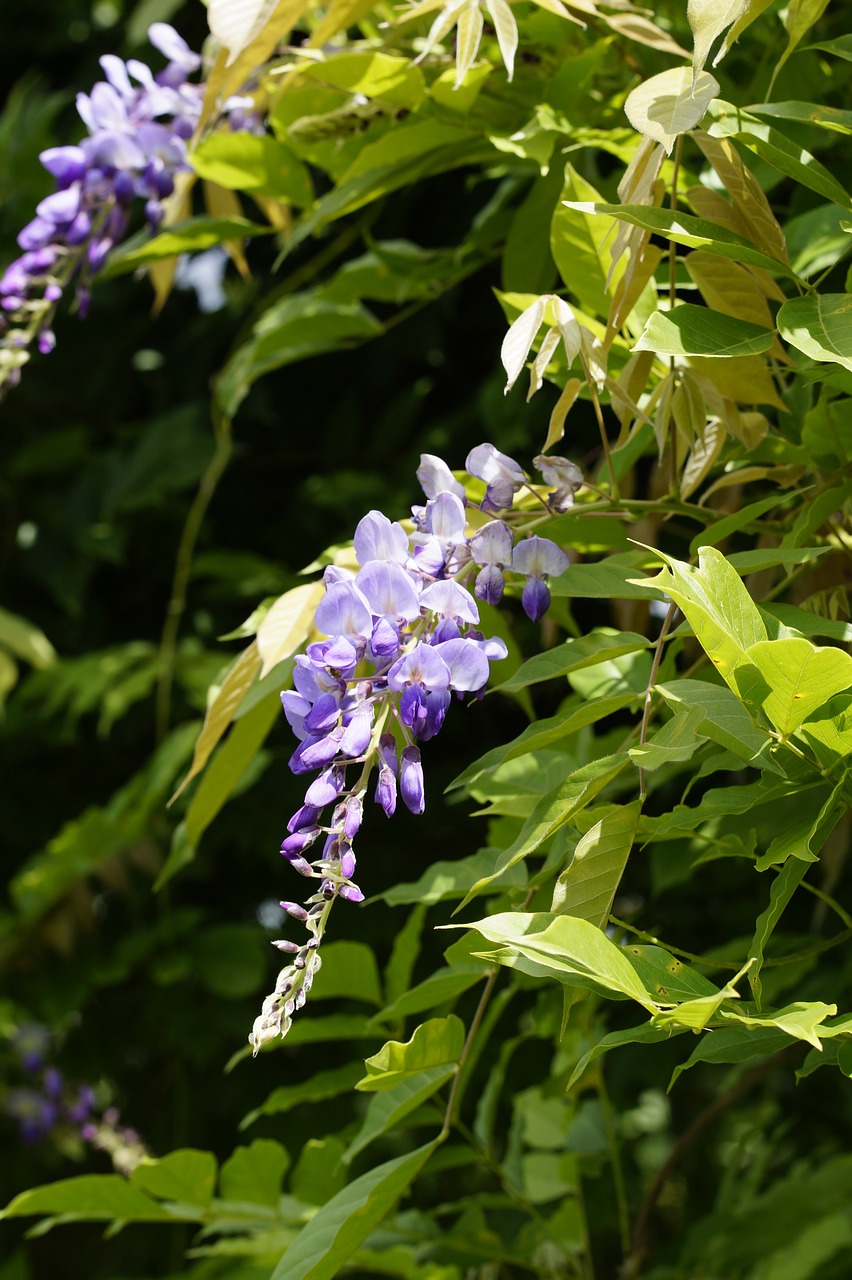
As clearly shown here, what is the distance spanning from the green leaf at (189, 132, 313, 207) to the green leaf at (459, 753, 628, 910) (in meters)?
0.62

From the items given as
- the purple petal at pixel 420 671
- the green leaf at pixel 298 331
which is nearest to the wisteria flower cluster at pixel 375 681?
the purple petal at pixel 420 671

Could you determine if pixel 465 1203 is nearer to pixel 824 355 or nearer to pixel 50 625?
pixel 824 355

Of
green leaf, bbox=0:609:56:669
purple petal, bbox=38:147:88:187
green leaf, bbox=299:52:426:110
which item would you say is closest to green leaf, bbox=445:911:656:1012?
green leaf, bbox=299:52:426:110

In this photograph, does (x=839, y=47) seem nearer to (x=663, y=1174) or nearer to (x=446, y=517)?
(x=446, y=517)

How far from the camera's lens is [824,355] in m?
0.52

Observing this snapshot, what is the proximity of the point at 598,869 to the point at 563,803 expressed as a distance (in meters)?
0.03

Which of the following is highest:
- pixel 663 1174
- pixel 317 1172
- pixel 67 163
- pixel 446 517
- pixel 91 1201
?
pixel 67 163

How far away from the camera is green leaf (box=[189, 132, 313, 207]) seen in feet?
3.07

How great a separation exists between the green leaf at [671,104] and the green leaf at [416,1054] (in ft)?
1.45

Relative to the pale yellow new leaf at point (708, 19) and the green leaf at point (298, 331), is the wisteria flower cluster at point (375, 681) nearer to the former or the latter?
the pale yellow new leaf at point (708, 19)

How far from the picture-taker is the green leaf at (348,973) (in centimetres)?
89

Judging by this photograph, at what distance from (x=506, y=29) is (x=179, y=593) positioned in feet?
2.93

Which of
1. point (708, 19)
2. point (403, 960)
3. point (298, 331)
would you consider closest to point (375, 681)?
point (708, 19)

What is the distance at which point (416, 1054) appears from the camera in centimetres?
63
